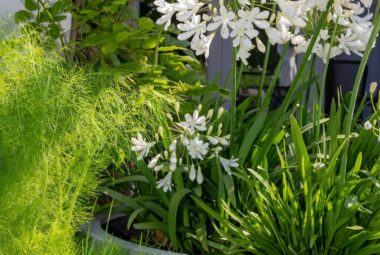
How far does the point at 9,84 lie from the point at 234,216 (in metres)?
0.62

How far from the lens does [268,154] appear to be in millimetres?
1878

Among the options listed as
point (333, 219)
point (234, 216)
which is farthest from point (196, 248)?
point (333, 219)

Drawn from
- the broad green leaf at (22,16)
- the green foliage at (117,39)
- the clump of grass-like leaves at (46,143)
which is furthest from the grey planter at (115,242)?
the broad green leaf at (22,16)

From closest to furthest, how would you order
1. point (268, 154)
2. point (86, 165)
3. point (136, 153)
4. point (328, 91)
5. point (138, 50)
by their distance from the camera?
point (86, 165) → point (136, 153) → point (268, 154) → point (138, 50) → point (328, 91)

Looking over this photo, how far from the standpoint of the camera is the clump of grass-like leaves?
4.96 feet

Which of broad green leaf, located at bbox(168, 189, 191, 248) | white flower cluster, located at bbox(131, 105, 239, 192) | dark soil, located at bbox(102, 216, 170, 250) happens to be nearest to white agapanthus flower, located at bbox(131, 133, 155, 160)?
white flower cluster, located at bbox(131, 105, 239, 192)

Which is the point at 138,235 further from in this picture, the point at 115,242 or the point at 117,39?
the point at 117,39

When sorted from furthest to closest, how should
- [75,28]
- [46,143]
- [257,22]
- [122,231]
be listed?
[75,28]
[122,231]
[46,143]
[257,22]

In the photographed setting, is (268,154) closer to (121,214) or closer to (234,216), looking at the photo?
(234,216)

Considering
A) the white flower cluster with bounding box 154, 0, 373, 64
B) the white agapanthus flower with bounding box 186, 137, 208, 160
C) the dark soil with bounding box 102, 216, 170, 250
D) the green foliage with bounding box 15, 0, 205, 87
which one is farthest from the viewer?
the green foliage with bounding box 15, 0, 205, 87

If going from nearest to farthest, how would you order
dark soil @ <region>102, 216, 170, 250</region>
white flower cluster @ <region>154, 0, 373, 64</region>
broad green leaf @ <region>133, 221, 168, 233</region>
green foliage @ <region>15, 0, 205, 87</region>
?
white flower cluster @ <region>154, 0, 373, 64</region>, broad green leaf @ <region>133, 221, 168, 233</region>, dark soil @ <region>102, 216, 170, 250</region>, green foliage @ <region>15, 0, 205, 87</region>

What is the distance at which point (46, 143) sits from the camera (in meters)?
1.60

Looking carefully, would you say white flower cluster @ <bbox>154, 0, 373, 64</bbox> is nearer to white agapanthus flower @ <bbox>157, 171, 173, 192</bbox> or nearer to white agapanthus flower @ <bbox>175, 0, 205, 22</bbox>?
white agapanthus flower @ <bbox>175, 0, 205, 22</bbox>

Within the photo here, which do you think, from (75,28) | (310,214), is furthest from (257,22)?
(75,28)
